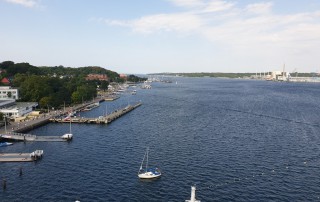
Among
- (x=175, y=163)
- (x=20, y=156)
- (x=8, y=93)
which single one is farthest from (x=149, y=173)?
(x=8, y=93)

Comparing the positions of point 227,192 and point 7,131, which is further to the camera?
point 7,131

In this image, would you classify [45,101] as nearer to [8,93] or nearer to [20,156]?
[8,93]

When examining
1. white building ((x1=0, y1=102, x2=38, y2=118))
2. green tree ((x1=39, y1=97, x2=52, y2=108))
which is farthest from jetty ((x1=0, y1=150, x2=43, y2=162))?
green tree ((x1=39, y1=97, x2=52, y2=108))

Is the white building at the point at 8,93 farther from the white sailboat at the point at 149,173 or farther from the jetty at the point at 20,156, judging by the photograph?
the white sailboat at the point at 149,173

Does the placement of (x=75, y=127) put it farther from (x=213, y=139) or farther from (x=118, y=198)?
(x=118, y=198)

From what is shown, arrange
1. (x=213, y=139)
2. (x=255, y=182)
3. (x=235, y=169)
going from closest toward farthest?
(x=255, y=182) → (x=235, y=169) → (x=213, y=139)

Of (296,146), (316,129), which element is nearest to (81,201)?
(296,146)

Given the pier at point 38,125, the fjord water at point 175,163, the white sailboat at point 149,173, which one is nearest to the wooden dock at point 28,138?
the pier at point 38,125
